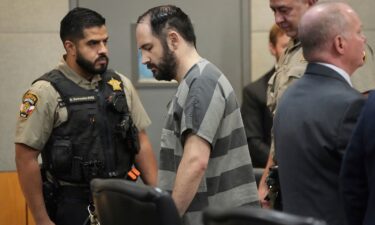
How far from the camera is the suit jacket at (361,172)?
2287 mm

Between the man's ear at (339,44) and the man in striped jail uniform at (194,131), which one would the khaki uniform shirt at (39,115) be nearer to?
the man in striped jail uniform at (194,131)

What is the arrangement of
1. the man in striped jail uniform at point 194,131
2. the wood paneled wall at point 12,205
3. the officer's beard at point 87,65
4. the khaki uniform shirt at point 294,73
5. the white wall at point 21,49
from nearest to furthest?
the man in striped jail uniform at point 194,131 → the khaki uniform shirt at point 294,73 → the officer's beard at point 87,65 → the wood paneled wall at point 12,205 → the white wall at point 21,49

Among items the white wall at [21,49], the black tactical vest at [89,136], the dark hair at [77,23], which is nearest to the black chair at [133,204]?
the black tactical vest at [89,136]

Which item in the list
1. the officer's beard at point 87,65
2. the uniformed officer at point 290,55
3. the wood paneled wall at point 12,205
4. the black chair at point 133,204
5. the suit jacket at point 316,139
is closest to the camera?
the black chair at point 133,204

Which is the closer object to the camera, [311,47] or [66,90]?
[311,47]

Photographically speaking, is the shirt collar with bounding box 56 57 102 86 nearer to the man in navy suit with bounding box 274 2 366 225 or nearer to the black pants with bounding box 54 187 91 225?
the black pants with bounding box 54 187 91 225

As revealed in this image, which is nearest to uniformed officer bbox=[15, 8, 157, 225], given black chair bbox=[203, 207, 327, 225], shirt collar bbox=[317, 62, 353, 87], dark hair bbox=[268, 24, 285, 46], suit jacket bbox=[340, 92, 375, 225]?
dark hair bbox=[268, 24, 285, 46]

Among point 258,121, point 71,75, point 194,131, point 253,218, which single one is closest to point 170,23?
point 194,131

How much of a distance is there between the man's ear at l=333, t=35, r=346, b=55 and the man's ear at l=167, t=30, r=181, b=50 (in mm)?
779

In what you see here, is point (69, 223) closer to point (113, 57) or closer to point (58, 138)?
point (58, 138)

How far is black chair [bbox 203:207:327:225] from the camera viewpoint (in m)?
1.75

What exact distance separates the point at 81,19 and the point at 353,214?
2.15 m

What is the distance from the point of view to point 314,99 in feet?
8.48

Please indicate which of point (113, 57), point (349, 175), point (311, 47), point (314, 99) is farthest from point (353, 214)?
point (113, 57)
